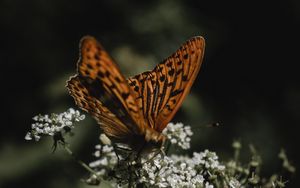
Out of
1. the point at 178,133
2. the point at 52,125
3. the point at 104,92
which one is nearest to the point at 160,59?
the point at 178,133

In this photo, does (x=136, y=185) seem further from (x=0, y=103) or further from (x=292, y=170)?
(x=0, y=103)

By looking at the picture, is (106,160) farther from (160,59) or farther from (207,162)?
(160,59)

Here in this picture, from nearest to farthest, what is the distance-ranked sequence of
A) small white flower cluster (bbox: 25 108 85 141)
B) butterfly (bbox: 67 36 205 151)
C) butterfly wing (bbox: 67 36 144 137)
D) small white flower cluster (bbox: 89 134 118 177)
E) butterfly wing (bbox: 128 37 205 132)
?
butterfly wing (bbox: 67 36 144 137), butterfly (bbox: 67 36 205 151), butterfly wing (bbox: 128 37 205 132), small white flower cluster (bbox: 25 108 85 141), small white flower cluster (bbox: 89 134 118 177)

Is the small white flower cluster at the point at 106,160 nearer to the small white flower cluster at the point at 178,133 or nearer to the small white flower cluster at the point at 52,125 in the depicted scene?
the small white flower cluster at the point at 52,125

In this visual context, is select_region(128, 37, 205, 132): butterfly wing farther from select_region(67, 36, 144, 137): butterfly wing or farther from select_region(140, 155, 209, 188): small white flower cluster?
select_region(140, 155, 209, 188): small white flower cluster

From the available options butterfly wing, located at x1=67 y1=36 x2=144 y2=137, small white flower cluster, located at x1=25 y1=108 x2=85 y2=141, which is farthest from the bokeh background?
butterfly wing, located at x1=67 y1=36 x2=144 y2=137

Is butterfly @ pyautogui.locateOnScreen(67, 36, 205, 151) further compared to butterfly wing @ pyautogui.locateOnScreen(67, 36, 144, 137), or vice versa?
butterfly @ pyautogui.locateOnScreen(67, 36, 205, 151)

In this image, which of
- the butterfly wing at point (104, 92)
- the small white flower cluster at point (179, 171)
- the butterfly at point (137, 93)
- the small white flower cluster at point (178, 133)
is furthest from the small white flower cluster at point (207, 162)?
the butterfly wing at point (104, 92)
